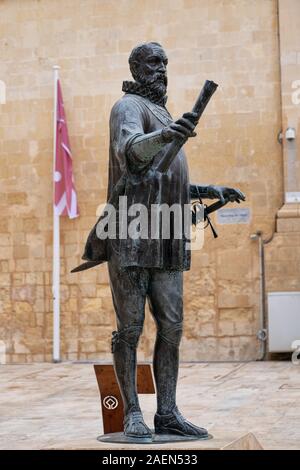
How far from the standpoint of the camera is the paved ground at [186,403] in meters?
5.97

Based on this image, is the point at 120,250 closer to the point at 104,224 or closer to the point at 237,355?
the point at 104,224

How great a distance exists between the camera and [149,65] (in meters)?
4.64

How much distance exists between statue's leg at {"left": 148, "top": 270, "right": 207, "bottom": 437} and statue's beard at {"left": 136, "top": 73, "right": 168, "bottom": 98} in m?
0.92

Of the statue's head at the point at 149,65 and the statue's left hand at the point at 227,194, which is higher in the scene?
the statue's head at the point at 149,65

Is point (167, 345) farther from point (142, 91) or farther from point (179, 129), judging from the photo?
point (142, 91)

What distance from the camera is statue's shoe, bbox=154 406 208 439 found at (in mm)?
4453

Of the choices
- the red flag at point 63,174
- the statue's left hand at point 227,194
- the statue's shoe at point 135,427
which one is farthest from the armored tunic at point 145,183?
the red flag at point 63,174

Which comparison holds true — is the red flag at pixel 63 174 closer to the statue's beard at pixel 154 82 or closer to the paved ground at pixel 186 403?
the paved ground at pixel 186 403

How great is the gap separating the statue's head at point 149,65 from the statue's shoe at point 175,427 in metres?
1.60

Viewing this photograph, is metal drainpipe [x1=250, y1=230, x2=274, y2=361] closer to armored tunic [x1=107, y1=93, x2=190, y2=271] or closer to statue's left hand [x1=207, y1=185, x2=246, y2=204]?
statue's left hand [x1=207, y1=185, x2=246, y2=204]

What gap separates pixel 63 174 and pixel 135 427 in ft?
28.7

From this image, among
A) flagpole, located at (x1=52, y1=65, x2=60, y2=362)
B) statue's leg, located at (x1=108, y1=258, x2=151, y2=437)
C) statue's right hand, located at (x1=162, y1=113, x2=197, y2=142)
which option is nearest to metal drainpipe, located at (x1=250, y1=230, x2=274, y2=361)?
flagpole, located at (x1=52, y1=65, x2=60, y2=362)
